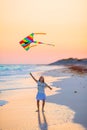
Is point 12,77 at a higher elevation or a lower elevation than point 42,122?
lower

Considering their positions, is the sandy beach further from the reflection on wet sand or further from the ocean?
→ the ocean

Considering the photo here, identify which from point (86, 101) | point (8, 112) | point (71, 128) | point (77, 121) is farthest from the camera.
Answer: point (86, 101)

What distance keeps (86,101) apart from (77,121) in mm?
2899

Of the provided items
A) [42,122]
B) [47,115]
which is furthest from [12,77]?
[42,122]

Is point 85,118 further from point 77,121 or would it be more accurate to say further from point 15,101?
point 15,101

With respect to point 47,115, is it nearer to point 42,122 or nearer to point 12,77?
point 42,122

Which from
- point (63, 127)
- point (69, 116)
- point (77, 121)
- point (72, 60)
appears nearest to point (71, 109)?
point (69, 116)

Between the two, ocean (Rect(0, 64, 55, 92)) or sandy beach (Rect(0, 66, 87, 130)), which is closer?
sandy beach (Rect(0, 66, 87, 130))

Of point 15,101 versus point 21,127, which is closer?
point 21,127

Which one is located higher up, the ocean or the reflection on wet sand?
the reflection on wet sand

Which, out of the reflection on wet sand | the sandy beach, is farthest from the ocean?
the reflection on wet sand

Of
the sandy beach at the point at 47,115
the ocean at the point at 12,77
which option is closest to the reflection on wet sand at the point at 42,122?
the sandy beach at the point at 47,115

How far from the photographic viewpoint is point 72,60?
71812 mm

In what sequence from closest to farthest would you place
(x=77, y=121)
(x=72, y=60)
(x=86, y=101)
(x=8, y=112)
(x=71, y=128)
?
(x=71, y=128), (x=77, y=121), (x=8, y=112), (x=86, y=101), (x=72, y=60)
